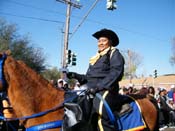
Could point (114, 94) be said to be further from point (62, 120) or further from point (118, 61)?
point (62, 120)

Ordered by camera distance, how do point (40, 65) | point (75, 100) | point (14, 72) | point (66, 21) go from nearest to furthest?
point (14, 72) → point (75, 100) → point (66, 21) → point (40, 65)

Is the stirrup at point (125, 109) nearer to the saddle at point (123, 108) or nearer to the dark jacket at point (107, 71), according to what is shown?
the saddle at point (123, 108)

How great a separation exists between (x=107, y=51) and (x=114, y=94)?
0.71 m

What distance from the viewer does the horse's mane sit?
492 cm

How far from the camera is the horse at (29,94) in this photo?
194 inches

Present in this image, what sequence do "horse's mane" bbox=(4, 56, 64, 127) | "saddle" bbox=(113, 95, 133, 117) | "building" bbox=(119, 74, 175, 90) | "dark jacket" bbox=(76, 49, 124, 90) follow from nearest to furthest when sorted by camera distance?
"horse's mane" bbox=(4, 56, 64, 127)
"dark jacket" bbox=(76, 49, 124, 90)
"saddle" bbox=(113, 95, 133, 117)
"building" bbox=(119, 74, 175, 90)

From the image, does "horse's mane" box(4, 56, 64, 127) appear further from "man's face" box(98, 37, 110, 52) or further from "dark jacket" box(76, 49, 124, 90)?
Answer: "man's face" box(98, 37, 110, 52)

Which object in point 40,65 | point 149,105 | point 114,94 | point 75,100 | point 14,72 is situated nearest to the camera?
point 14,72

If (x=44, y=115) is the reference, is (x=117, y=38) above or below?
above

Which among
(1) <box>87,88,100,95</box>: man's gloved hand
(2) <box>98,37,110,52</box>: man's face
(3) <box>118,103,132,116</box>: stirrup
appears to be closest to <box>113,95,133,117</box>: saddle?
(3) <box>118,103,132,116</box>: stirrup

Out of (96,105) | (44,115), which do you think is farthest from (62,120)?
(96,105)

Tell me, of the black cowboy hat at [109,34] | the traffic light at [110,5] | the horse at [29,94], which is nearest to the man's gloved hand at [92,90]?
the horse at [29,94]

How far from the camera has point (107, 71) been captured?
562 centimetres

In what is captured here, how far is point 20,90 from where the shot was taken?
4949mm
